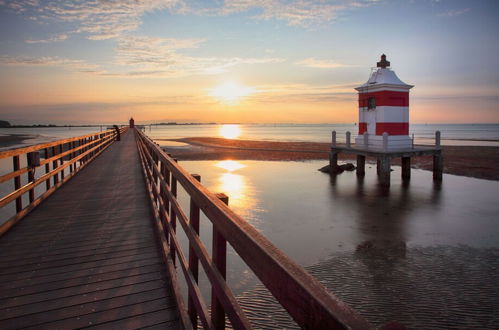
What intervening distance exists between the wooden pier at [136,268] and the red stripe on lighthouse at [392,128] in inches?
514

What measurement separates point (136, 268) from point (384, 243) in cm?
649

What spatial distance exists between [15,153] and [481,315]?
7.73 metres

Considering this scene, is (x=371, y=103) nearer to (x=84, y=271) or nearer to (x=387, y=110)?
(x=387, y=110)

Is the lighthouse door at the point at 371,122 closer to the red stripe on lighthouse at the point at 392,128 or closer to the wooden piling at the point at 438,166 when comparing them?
the red stripe on lighthouse at the point at 392,128

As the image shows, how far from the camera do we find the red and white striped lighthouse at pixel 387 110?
15.7 meters

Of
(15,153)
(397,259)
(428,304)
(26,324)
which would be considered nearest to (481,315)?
(428,304)

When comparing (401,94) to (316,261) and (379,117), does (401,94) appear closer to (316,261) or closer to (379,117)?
(379,117)

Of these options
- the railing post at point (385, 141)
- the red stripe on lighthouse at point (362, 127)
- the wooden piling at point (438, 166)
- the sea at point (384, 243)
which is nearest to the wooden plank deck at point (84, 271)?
the sea at point (384, 243)

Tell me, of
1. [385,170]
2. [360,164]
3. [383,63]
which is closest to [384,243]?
[385,170]

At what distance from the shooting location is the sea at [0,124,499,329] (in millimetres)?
4953

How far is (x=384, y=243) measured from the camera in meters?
7.98

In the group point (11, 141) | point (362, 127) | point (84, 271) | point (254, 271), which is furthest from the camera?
point (11, 141)

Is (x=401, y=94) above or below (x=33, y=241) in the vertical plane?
above

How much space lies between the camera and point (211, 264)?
6.19 feet
